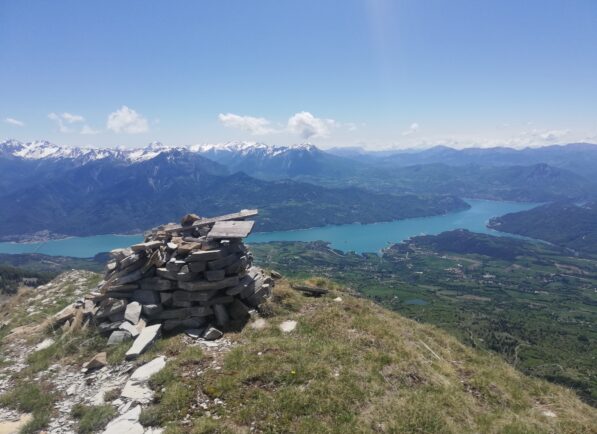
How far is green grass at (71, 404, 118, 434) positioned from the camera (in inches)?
408

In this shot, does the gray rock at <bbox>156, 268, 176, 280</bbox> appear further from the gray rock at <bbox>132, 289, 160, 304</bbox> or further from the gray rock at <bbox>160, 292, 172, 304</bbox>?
the gray rock at <bbox>132, 289, 160, 304</bbox>

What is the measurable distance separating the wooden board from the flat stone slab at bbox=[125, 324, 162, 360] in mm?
4765

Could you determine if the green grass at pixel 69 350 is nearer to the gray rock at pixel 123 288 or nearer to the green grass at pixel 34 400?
the green grass at pixel 34 400

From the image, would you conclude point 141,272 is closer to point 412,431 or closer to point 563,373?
point 412,431

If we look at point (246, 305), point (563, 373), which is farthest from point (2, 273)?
point (563, 373)

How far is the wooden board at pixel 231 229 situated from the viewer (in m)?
17.5

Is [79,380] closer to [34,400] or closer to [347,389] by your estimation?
[34,400]

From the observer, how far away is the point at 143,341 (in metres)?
14.6

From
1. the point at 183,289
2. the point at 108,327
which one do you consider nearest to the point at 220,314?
the point at 183,289

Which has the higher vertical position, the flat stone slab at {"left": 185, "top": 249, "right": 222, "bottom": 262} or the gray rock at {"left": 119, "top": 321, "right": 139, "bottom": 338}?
the flat stone slab at {"left": 185, "top": 249, "right": 222, "bottom": 262}

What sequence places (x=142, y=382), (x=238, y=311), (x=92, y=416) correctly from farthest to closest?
(x=238, y=311) < (x=142, y=382) < (x=92, y=416)

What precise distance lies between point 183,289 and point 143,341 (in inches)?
108

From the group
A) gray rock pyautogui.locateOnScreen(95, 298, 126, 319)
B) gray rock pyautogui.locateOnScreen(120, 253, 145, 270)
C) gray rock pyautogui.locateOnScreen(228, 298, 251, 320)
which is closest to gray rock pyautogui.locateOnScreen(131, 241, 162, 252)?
gray rock pyautogui.locateOnScreen(120, 253, 145, 270)

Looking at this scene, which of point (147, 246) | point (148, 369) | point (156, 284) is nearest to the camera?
point (148, 369)
